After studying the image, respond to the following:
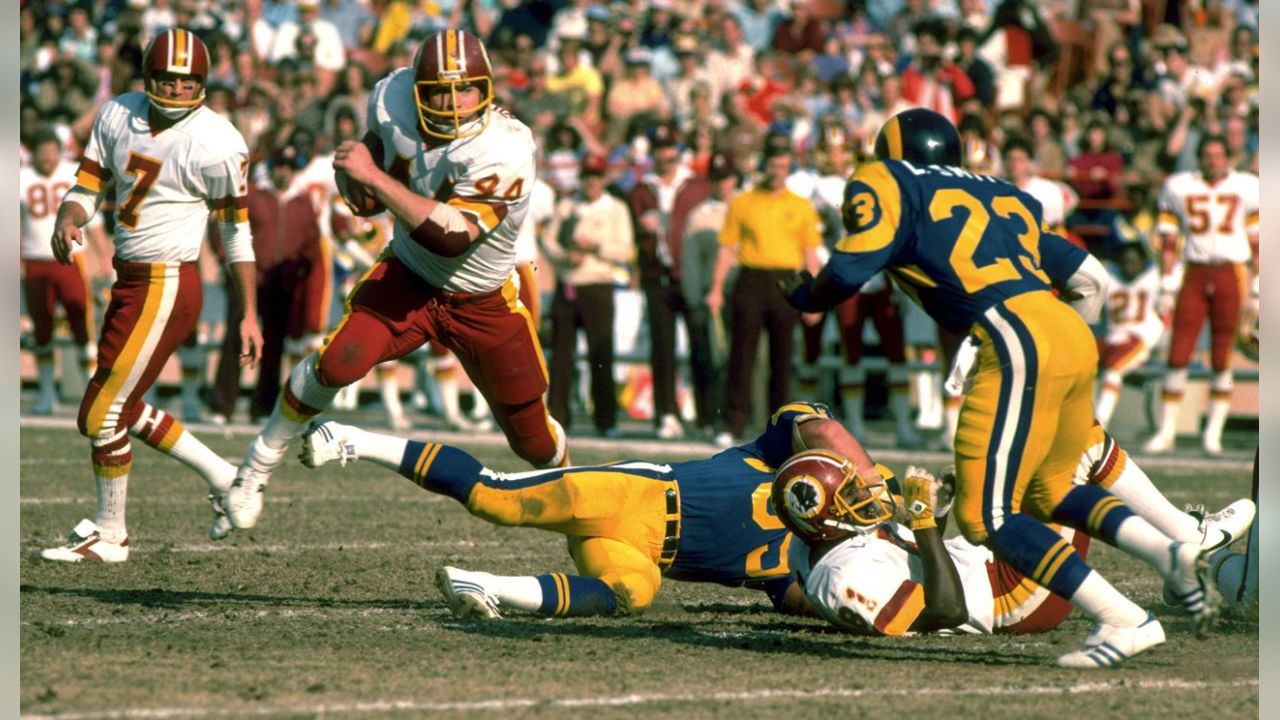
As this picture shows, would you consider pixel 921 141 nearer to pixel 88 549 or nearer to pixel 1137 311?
pixel 88 549

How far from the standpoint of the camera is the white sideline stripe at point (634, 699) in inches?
194

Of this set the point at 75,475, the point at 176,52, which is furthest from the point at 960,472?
the point at 75,475

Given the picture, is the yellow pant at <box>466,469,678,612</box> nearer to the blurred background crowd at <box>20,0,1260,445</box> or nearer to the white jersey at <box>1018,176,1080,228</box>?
the blurred background crowd at <box>20,0,1260,445</box>

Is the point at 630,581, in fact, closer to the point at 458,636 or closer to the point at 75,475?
the point at 458,636

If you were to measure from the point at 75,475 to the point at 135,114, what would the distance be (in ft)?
12.3

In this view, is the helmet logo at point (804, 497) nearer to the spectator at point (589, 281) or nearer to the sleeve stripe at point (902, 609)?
the sleeve stripe at point (902, 609)

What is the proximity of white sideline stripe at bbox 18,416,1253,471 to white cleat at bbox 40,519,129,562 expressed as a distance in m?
4.24

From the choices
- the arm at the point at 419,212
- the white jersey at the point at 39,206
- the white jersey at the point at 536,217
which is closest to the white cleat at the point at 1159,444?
the white jersey at the point at 536,217

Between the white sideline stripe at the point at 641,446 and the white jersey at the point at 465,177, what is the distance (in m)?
5.46

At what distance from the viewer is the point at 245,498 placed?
7152 mm

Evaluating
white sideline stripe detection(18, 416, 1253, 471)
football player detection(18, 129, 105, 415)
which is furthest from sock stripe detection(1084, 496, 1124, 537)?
football player detection(18, 129, 105, 415)

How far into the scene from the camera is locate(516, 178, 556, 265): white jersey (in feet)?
47.6

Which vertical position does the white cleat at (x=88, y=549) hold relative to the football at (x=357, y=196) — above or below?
below

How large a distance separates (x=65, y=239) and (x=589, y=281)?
741 centimetres
